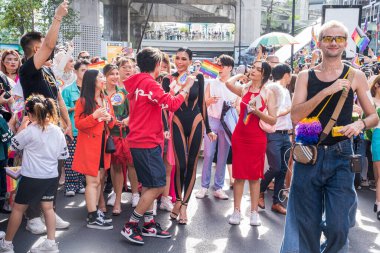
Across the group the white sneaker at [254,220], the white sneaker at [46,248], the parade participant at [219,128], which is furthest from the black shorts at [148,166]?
the parade participant at [219,128]

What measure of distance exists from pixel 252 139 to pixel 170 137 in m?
1.05

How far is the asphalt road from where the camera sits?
527 centimetres

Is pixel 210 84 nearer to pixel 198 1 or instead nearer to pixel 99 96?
pixel 99 96

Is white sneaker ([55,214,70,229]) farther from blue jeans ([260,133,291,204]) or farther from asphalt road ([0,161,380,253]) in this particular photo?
blue jeans ([260,133,291,204])

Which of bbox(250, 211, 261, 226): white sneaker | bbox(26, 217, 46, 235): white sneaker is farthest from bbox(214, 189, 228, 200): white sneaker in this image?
bbox(26, 217, 46, 235): white sneaker

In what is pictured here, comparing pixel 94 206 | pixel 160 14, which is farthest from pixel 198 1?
pixel 94 206

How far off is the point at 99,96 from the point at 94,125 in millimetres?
454

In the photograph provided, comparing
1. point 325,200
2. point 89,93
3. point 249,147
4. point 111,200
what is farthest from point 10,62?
point 325,200

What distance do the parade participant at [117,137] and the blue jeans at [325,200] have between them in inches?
121

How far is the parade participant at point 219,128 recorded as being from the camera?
25.1ft

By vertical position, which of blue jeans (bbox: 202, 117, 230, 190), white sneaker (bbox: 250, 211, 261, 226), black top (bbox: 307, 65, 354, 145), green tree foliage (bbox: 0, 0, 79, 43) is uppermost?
green tree foliage (bbox: 0, 0, 79, 43)

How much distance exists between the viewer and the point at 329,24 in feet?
12.4

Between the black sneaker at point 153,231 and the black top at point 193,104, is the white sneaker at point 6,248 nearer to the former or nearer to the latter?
the black sneaker at point 153,231

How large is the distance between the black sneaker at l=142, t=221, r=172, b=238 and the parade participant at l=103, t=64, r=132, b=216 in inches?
35.4
